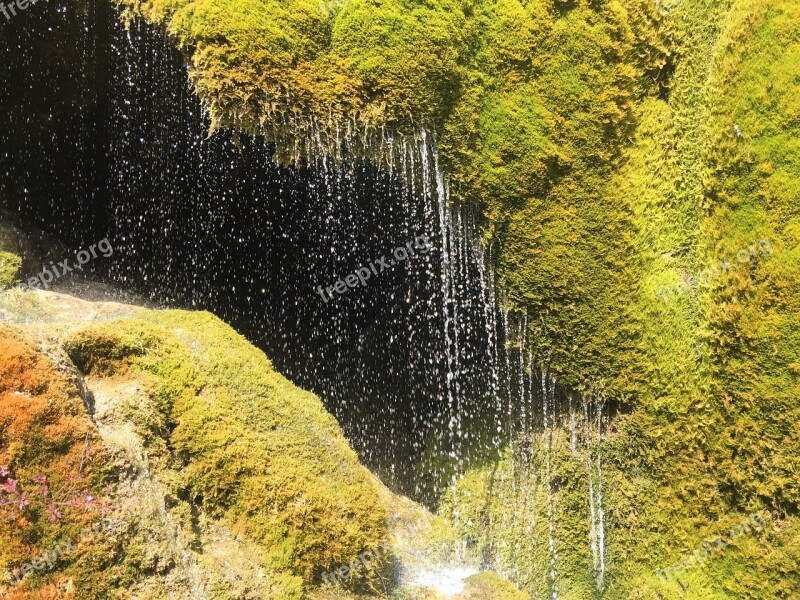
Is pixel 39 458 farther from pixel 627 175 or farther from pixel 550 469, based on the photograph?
pixel 627 175

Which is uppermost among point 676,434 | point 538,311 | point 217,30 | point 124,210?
point 217,30

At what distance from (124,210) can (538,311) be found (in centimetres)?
498

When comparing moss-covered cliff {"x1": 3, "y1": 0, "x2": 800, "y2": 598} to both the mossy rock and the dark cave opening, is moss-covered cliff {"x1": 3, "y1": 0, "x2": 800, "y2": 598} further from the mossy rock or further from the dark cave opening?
the mossy rock

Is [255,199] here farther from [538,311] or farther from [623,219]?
[623,219]

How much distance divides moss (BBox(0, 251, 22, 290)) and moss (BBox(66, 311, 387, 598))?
1.65 metres

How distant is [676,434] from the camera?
19.9 feet

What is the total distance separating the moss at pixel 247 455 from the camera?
14.0 feet

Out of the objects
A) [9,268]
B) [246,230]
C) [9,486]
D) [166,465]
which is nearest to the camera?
[9,486]

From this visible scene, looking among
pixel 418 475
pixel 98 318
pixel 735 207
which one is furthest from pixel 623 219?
pixel 98 318

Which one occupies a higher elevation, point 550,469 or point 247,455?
point 247,455

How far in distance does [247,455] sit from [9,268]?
10.1 ft

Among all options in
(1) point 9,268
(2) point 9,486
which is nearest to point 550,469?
(2) point 9,486

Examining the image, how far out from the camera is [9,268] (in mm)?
5699

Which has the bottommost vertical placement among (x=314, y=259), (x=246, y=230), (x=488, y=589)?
(x=488, y=589)
